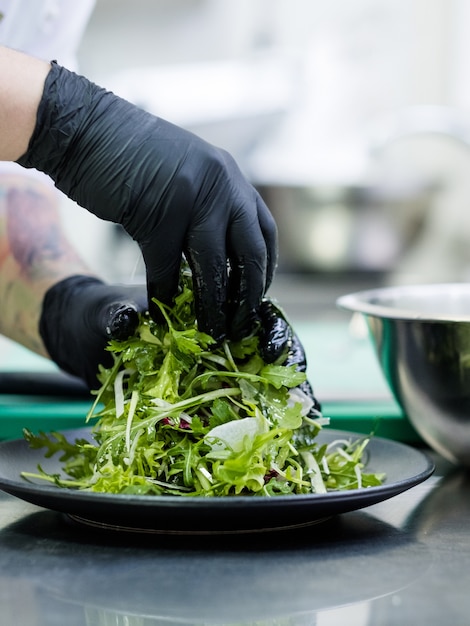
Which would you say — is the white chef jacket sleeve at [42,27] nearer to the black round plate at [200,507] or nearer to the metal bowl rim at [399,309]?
the metal bowl rim at [399,309]

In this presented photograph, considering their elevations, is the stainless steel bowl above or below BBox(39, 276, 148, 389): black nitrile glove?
above

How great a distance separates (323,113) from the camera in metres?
6.50

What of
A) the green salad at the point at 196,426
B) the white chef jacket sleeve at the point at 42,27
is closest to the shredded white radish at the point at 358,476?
the green salad at the point at 196,426

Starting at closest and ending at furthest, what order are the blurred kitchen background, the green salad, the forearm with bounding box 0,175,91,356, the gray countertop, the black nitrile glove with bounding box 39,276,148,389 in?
1. the gray countertop
2. the green salad
3. the black nitrile glove with bounding box 39,276,148,389
4. the forearm with bounding box 0,175,91,356
5. the blurred kitchen background

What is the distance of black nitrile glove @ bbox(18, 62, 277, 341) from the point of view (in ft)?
3.65

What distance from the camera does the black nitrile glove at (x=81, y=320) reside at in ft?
4.84

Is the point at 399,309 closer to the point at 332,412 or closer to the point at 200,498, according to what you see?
the point at 332,412

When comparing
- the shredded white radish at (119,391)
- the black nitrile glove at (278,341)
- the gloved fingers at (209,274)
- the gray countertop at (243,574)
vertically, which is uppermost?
the gloved fingers at (209,274)

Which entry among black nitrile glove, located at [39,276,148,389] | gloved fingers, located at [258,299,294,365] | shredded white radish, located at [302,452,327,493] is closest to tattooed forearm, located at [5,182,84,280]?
black nitrile glove, located at [39,276,148,389]

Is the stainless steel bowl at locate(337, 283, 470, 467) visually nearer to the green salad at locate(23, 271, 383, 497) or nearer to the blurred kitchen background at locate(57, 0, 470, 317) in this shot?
the green salad at locate(23, 271, 383, 497)

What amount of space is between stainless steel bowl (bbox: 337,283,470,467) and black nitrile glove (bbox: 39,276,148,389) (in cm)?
38

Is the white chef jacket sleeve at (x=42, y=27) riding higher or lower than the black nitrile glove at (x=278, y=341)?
higher

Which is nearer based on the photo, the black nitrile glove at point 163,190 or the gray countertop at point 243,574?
the gray countertop at point 243,574

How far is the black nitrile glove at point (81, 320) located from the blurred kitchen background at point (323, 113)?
3.14ft
